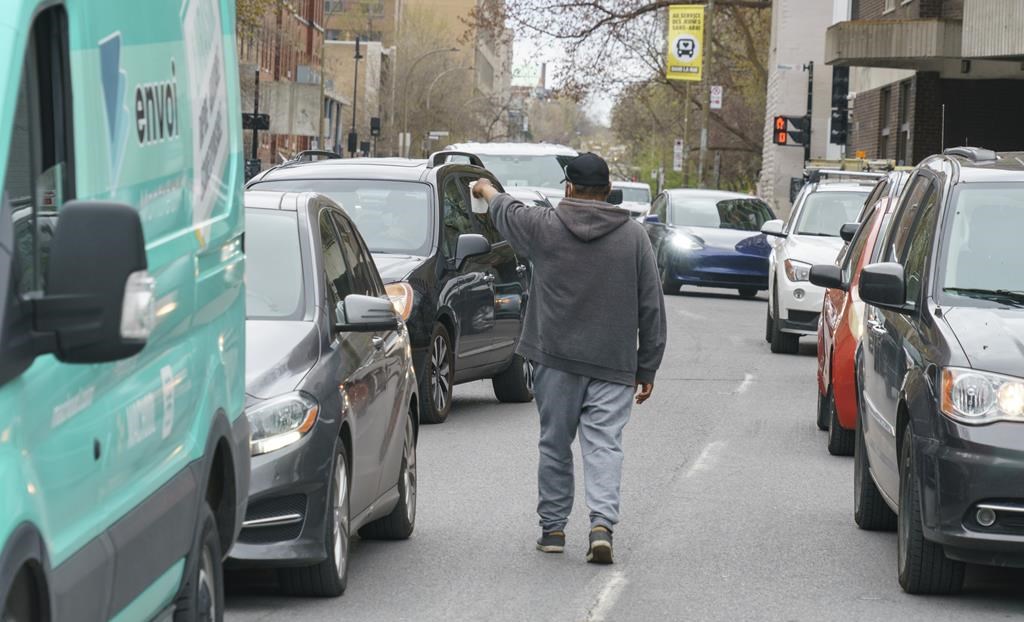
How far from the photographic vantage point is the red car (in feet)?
38.4

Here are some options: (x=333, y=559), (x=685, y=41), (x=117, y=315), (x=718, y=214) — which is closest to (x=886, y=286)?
(x=333, y=559)

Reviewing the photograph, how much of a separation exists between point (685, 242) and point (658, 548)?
21.6 m

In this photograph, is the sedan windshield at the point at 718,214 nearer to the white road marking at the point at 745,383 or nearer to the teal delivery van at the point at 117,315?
the white road marking at the point at 745,383

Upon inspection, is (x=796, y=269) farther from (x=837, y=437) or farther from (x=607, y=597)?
(x=607, y=597)

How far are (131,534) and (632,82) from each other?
57.6 meters

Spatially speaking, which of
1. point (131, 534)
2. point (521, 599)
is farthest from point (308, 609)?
point (131, 534)

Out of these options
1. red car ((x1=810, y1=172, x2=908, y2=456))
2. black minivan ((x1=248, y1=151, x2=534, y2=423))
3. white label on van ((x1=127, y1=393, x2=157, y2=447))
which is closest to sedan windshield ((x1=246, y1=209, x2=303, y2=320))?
white label on van ((x1=127, y1=393, x2=157, y2=447))

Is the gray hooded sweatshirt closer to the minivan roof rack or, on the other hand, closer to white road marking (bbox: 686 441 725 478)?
the minivan roof rack

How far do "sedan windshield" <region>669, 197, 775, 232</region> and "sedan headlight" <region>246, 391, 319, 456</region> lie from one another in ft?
78.7

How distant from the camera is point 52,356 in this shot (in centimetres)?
390

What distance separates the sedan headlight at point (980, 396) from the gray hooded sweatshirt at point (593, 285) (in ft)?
5.02

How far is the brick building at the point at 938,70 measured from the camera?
3123 centimetres

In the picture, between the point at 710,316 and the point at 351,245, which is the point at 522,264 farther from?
the point at 710,316

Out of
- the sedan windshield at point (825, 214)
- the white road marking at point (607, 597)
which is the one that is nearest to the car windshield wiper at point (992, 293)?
the white road marking at point (607, 597)
